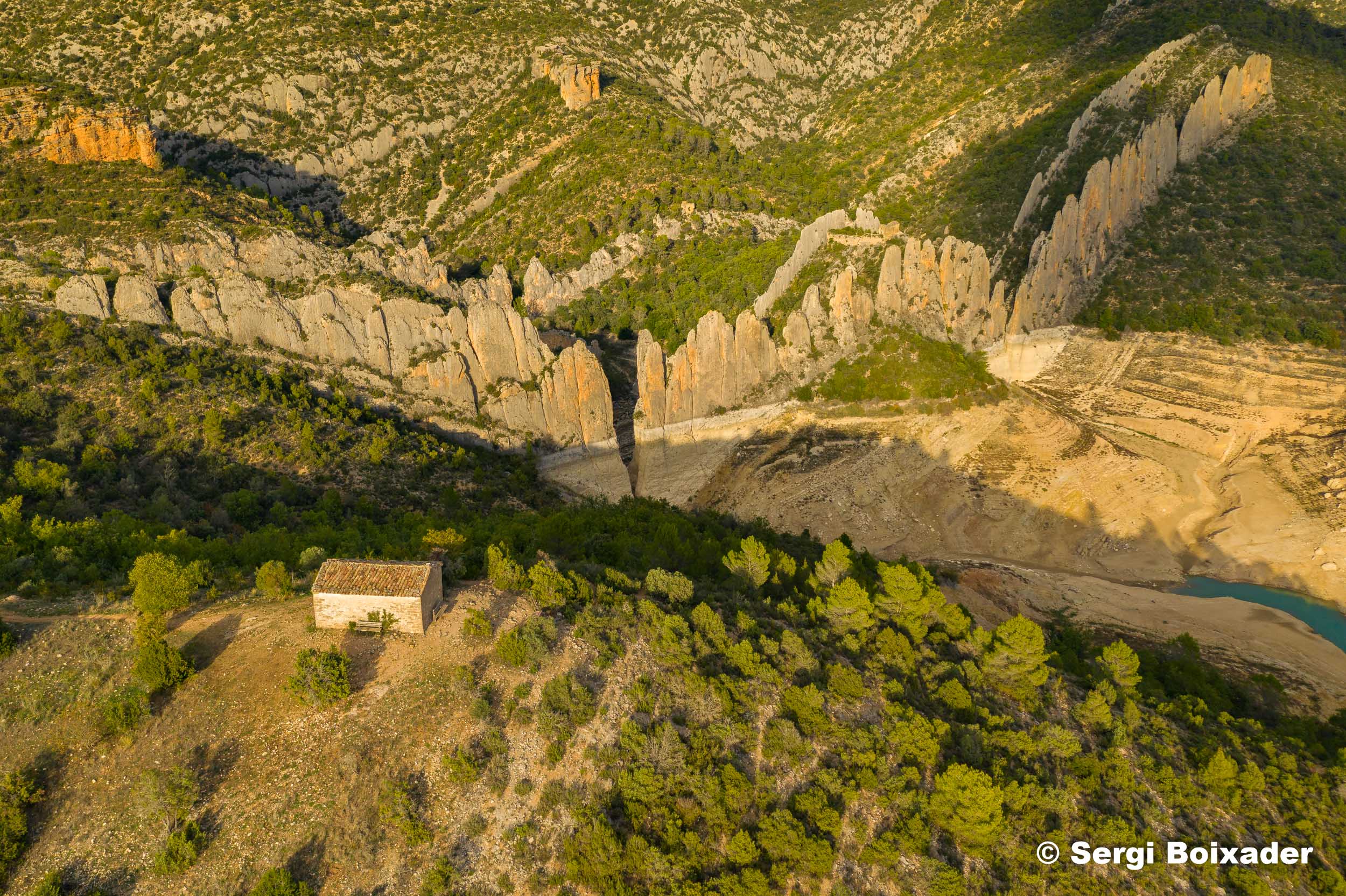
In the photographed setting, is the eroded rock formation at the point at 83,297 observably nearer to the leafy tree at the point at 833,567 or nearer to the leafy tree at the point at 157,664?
the leafy tree at the point at 157,664

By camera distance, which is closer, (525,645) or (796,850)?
(796,850)

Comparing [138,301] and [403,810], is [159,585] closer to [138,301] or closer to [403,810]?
[403,810]

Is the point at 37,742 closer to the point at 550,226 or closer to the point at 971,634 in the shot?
the point at 971,634

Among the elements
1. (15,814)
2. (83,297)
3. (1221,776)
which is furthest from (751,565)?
(83,297)

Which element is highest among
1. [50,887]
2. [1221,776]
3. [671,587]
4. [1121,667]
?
[50,887]

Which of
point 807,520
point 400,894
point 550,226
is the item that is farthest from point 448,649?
point 550,226

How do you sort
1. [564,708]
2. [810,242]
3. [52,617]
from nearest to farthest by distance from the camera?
[564,708] → [52,617] → [810,242]

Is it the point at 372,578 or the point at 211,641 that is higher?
the point at 372,578

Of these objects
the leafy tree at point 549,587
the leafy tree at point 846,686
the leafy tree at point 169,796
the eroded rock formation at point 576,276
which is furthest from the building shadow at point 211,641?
the eroded rock formation at point 576,276
